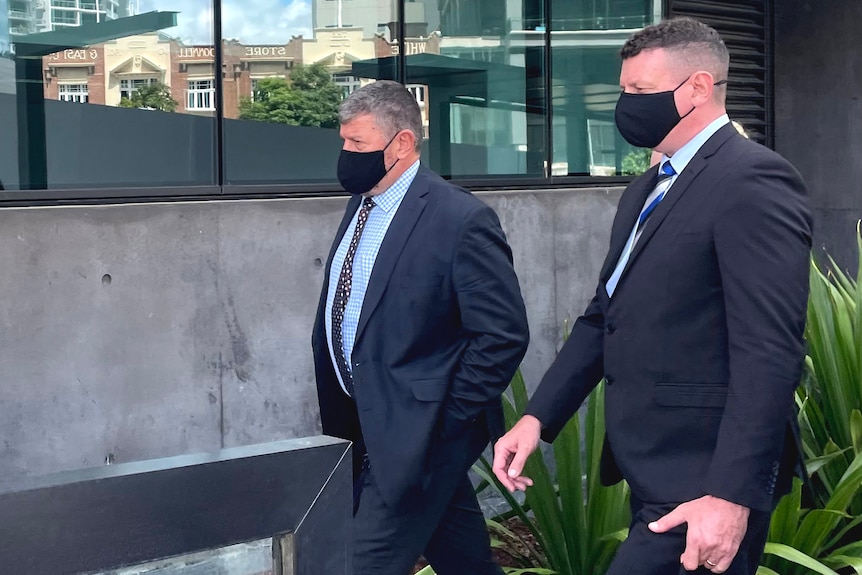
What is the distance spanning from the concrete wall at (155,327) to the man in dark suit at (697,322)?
290 centimetres

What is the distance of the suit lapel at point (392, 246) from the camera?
3.26 metres

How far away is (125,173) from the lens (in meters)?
5.59

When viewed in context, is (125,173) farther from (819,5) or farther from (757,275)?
(819,5)

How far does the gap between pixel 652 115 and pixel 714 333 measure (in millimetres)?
522

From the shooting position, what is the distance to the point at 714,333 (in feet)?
7.97

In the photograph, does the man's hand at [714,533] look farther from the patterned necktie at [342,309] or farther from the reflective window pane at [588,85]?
the reflective window pane at [588,85]

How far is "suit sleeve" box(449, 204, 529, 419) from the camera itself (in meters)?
3.23

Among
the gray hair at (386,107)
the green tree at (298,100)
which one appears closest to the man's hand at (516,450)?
the gray hair at (386,107)

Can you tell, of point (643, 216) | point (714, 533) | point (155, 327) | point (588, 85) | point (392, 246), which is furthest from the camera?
point (588, 85)

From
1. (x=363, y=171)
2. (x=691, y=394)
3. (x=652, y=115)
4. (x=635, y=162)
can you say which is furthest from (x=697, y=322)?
(x=635, y=162)

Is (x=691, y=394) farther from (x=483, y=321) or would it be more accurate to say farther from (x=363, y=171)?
(x=363, y=171)

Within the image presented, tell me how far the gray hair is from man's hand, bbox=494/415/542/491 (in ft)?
3.57

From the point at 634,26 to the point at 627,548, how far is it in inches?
232

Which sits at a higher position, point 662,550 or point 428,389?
point 428,389
